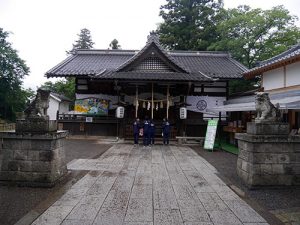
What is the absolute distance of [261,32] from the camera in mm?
21609

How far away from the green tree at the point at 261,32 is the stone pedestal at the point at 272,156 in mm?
16472

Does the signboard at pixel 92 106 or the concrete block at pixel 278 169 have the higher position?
the signboard at pixel 92 106

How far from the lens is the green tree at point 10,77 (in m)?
33.1

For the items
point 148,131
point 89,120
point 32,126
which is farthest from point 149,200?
point 89,120

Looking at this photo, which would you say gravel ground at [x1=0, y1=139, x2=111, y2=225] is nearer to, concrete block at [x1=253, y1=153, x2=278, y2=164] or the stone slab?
the stone slab

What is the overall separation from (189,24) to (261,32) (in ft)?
40.8

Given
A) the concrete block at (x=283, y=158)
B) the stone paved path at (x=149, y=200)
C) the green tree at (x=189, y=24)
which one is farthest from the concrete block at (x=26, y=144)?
the green tree at (x=189, y=24)

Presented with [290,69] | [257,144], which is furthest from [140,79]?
[257,144]

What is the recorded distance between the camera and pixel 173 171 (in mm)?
8984

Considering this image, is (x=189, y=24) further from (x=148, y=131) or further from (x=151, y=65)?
(x=148, y=131)

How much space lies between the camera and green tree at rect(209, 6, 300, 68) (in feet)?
69.6

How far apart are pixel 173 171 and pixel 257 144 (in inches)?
122

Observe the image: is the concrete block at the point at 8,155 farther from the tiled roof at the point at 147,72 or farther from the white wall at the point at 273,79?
the white wall at the point at 273,79

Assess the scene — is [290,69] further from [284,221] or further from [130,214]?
[130,214]
